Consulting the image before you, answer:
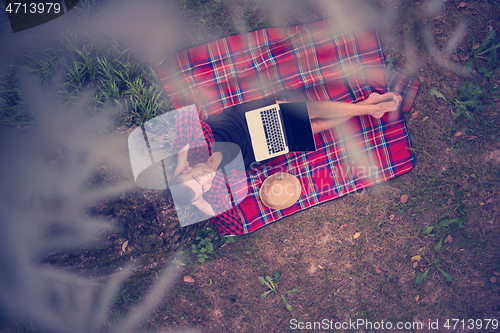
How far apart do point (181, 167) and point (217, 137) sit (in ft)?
1.82

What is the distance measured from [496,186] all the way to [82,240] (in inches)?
214

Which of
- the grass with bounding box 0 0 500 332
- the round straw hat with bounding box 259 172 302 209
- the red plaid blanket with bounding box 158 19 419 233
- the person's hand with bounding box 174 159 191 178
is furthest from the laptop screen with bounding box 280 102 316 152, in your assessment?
the person's hand with bounding box 174 159 191 178

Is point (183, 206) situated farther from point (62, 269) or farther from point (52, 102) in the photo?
point (52, 102)

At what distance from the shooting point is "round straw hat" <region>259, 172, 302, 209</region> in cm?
345

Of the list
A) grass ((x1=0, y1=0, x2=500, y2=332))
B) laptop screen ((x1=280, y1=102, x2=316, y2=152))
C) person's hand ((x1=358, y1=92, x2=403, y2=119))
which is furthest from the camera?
grass ((x1=0, y1=0, x2=500, y2=332))

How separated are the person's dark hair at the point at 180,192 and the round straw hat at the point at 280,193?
97cm

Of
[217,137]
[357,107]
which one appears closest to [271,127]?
[217,137]

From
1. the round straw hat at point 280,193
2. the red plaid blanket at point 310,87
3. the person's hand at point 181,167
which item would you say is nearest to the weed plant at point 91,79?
the red plaid blanket at point 310,87

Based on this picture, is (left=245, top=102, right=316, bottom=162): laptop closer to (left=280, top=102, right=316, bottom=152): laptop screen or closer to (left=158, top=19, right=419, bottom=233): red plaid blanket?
(left=280, top=102, right=316, bottom=152): laptop screen

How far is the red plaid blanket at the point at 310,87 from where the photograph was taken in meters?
3.49

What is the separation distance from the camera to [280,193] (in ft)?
11.3

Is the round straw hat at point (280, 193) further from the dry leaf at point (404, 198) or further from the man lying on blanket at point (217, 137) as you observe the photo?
the dry leaf at point (404, 198)

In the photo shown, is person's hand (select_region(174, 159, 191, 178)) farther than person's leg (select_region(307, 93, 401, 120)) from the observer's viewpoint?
No

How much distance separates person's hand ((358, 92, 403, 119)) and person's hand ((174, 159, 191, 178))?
2.46m
